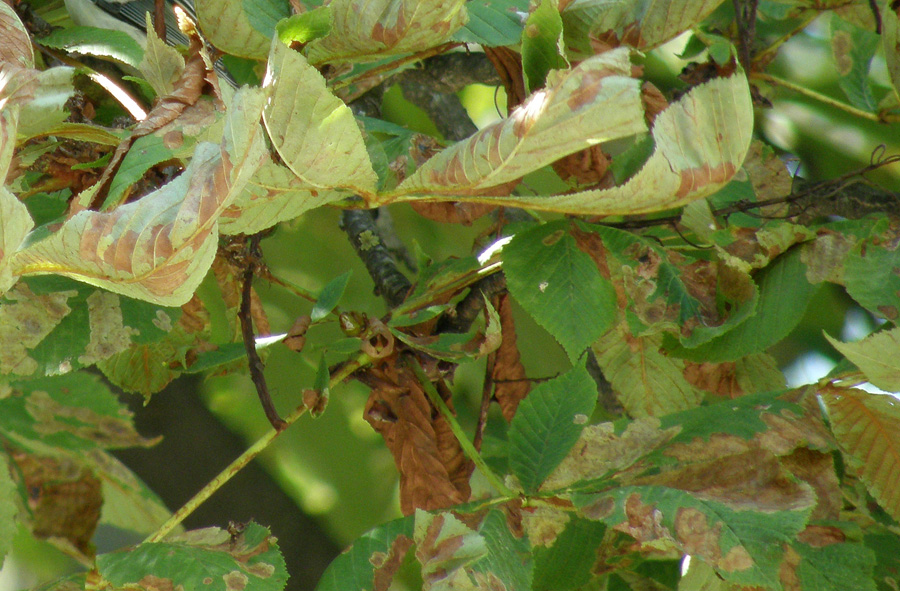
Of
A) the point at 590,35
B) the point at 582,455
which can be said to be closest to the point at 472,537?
the point at 582,455

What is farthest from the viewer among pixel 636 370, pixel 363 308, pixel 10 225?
pixel 363 308

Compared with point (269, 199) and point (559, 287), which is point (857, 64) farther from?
point (269, 199)

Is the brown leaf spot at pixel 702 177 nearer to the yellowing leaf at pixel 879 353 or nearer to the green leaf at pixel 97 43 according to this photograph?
the yellowing leaf at pixel 879 353

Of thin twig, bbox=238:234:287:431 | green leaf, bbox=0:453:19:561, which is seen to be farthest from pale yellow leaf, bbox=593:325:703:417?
green leaf, bbox=0:453:19:561

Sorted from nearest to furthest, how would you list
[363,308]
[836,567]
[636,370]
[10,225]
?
1. [10,225]
2. [836,567]
3. [636,370]
4. [363,308]

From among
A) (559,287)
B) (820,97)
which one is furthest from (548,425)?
(820,97)

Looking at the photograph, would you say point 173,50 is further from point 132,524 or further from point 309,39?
point 132,524

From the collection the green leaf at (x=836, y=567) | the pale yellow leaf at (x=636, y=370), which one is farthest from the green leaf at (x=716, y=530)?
the pale yellow leaf at (x=636, y=370)
